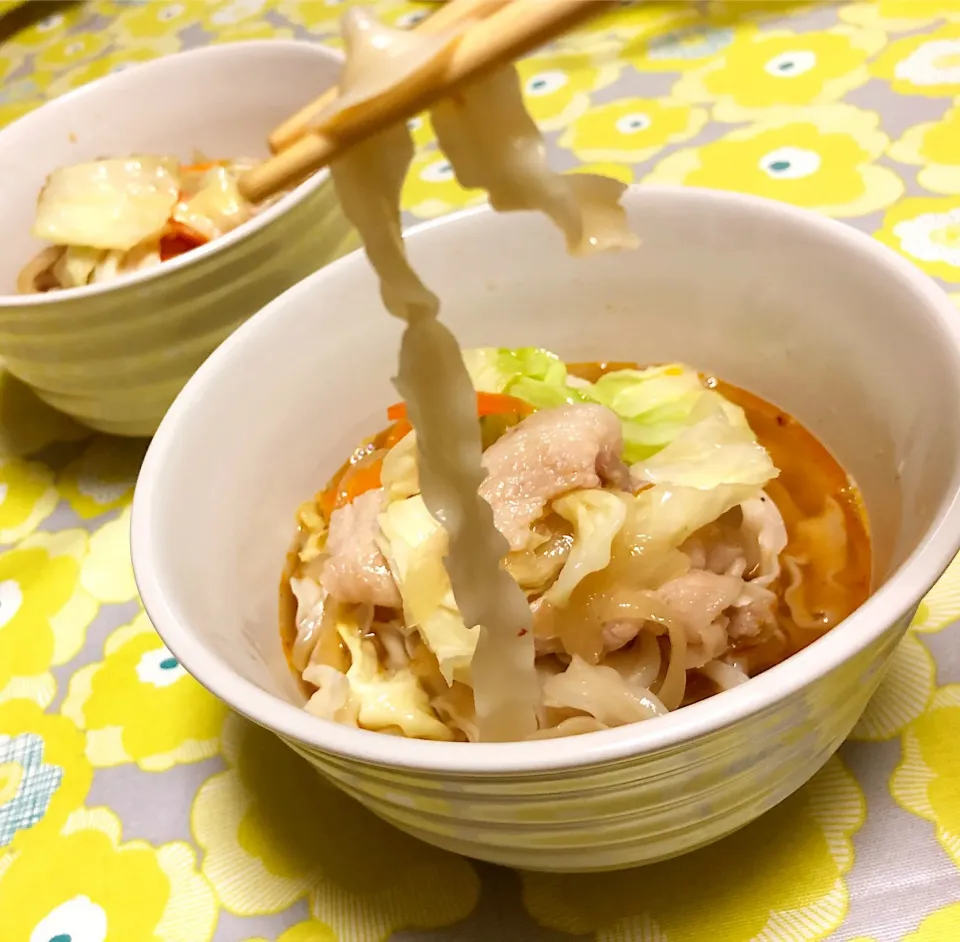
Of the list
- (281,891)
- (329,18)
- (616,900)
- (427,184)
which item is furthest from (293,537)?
(329,18)

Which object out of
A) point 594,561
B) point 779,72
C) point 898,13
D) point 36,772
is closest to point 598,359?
point 594,561

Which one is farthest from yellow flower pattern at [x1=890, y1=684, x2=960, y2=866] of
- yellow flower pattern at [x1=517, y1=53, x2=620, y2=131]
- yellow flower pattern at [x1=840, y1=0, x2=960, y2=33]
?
yellow flower pattern at [x1=840, y1=0, x2=960, y2=33]

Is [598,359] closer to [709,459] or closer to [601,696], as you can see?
[709,459]

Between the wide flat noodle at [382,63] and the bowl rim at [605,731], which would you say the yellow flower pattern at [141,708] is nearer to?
the bowl rim at [605,731]

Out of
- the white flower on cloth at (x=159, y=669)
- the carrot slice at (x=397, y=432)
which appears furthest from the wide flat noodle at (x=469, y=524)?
the white flower on cloth at (x=159, y=669)

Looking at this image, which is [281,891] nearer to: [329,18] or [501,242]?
[501,242]
